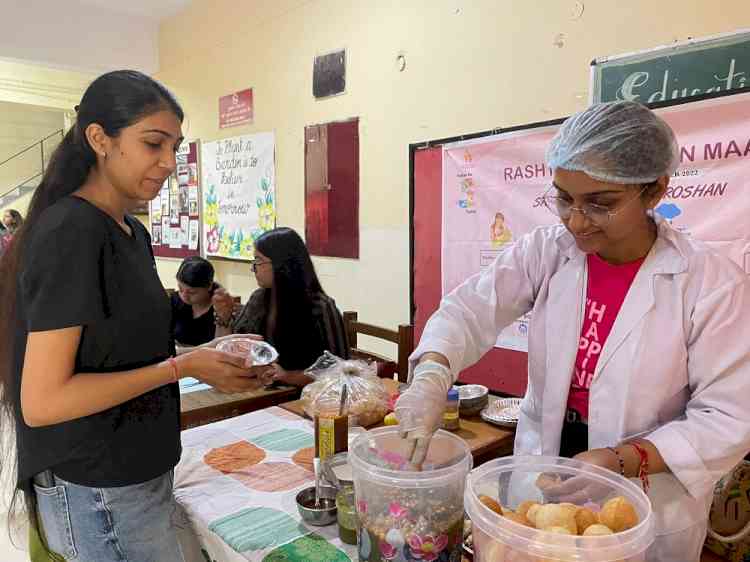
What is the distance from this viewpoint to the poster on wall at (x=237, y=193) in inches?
148

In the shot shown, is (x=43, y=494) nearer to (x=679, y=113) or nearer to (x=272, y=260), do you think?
(x=272, y=260)

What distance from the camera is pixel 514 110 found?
7.75ft

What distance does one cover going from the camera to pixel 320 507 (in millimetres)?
1089

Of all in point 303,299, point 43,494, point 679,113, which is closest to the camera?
point 43,494

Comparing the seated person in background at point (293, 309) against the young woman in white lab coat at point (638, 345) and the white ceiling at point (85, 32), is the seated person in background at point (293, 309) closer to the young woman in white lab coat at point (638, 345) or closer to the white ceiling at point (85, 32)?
the young woman in white lab coat at point (638, 345)

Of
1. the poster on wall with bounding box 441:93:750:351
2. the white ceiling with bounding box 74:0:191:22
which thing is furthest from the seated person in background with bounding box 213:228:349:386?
the white ceiling with bounding box 74:0:191:22

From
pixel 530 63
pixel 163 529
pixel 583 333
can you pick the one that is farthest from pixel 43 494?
pixel 530 63

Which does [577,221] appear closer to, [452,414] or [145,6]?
[452,414]

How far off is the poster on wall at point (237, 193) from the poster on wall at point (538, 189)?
1.59m

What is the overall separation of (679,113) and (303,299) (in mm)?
1577

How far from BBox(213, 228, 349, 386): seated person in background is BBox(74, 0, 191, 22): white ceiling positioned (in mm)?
2939

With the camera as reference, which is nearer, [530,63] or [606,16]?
[606,16]

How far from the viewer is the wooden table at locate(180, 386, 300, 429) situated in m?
1.89

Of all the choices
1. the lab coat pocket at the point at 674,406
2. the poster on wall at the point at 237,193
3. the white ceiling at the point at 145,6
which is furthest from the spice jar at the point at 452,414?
the white ceiling at the point at 145,6
